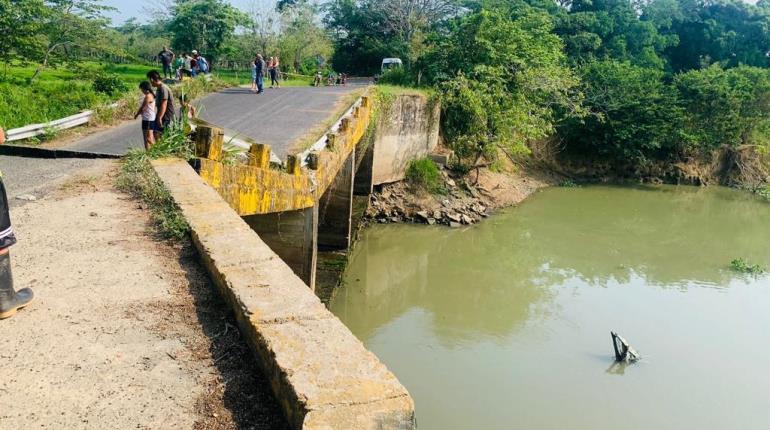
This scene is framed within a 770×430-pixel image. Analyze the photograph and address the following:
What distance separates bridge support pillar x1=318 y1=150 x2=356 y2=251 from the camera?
14242 mm

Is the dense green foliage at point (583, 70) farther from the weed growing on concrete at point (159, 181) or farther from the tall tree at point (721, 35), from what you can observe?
the weed growing on concrete at point (159, 181)

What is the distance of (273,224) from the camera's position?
9492 mm

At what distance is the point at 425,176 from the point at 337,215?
631cm

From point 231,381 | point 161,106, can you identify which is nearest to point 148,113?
point 161,106

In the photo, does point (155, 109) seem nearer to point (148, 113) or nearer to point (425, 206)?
point (148, 113)

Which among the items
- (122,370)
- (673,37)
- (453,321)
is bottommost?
(453,321)

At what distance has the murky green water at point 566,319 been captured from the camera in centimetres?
884

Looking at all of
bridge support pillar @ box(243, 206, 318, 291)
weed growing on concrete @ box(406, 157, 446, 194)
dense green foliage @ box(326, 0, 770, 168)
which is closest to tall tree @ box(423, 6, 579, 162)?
Result: dense green foliage @ box(326, 0, 770, 168)

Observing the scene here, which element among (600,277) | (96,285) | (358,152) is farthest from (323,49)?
(96,285)

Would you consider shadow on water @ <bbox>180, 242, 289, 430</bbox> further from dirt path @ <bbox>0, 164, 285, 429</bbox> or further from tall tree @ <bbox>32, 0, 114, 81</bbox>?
tall tree @ <bbox>32, 0, 114, 81</bbox>

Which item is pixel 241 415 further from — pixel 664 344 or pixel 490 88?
pixel 490 88

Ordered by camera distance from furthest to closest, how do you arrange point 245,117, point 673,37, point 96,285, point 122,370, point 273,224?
point 673,37 → point 245,117 → point 273,224 → point 96,285 → point 122,370

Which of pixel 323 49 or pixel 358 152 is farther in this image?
pixel 323 49

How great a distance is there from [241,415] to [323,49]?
36368 mm
